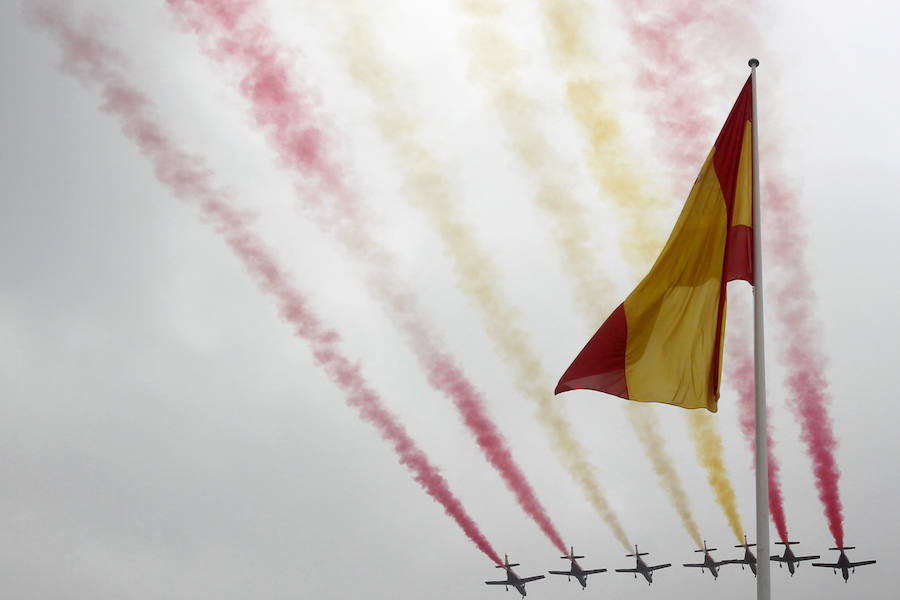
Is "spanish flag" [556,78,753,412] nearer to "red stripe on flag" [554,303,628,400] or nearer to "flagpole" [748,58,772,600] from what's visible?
"red stripe on flag" [554,303,628,400]

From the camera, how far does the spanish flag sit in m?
15.1

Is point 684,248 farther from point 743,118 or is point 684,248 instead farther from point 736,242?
point 743,118

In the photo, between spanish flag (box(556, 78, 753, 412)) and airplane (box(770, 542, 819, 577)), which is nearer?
spanish flag (box(556, 78, 753, 412))

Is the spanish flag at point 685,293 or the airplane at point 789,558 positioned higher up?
the airplane at point 789,558

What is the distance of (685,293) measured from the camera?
608 inches

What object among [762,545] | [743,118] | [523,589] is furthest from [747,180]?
[523,589]

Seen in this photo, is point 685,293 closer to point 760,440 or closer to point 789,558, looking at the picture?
point 760,440

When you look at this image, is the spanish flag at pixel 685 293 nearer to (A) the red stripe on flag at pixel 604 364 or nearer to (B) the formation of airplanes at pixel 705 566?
(A) the red stripe on flag at pixel 604 364

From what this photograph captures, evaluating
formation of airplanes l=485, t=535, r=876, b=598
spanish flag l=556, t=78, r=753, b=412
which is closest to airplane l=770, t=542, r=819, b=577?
formation of airplanes l=485, t=535, r=876, b=598

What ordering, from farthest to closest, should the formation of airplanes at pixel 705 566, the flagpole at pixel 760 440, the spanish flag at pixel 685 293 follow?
the formation of airplanes at pixel 705 566 < the spanish flag at pixel 685 293 < the flagpole at pixel 760 440

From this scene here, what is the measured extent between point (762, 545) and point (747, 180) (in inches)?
256

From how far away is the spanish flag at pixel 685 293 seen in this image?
15125mm

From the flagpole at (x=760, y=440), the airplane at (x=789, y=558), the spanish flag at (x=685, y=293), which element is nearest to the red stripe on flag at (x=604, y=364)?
the spanish flag at (x=685, y=293)

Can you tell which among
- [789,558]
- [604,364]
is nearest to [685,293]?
[604,364]
